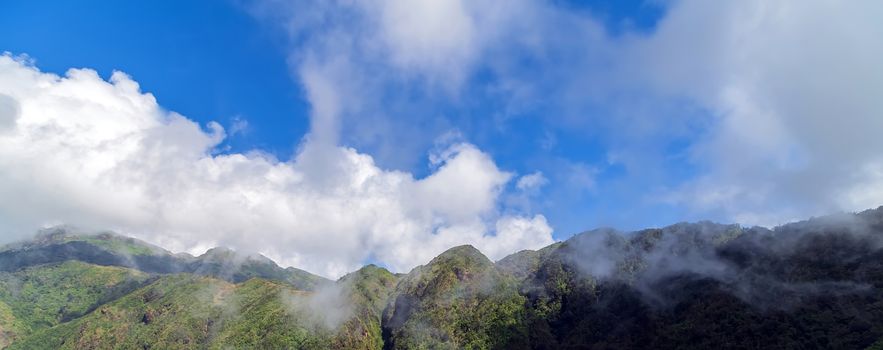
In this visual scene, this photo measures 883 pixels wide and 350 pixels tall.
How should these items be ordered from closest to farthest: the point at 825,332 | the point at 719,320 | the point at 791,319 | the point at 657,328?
the point at 825,332 < the point at 791,319 < the point at 719,320 < the point at 657,328

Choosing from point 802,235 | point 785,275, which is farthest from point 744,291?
point 802,235

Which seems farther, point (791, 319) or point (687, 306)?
point (687, 306)

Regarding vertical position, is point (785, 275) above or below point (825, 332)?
above

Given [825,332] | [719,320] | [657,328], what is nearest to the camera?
[825,332]

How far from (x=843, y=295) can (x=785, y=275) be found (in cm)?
2285

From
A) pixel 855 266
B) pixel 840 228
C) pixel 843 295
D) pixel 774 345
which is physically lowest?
pixel 774 345

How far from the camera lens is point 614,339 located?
197m

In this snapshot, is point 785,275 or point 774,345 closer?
point 774,345

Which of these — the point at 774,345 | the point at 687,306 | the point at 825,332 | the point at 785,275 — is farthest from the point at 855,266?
the point at 687,306

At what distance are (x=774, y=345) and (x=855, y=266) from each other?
44015 millimetres

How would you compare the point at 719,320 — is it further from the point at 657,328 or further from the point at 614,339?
the point at 614,339

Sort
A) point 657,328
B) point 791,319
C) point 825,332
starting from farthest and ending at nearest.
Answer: point 657,328 < point 791,319 < point 825,332

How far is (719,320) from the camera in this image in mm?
172375

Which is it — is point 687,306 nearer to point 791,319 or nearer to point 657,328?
point 657,328
